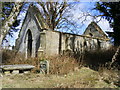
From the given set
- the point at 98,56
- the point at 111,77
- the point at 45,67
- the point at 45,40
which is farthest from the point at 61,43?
the point at 111,77

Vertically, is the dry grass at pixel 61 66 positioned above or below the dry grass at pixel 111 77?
above

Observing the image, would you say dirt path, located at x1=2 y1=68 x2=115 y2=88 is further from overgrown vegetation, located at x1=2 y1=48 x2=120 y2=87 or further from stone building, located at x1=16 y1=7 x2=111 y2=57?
stone building, located at x1=16 y1=7 x2=111 y2=57

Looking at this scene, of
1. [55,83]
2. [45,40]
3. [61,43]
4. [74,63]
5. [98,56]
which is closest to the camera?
[55,83]

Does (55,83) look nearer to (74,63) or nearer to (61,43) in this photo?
(74,63)

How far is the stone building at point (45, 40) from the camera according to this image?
17922mm

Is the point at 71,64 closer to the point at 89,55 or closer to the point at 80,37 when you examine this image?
the point at 89,55

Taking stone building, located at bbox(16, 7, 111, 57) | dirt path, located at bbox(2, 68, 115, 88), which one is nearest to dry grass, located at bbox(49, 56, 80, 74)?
dirt path, located at bbox(2, 68, 115, 88)

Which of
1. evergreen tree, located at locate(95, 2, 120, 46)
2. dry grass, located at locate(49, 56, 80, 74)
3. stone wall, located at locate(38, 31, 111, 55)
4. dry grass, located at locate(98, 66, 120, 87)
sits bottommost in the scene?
dry grass, located at locate(98, 66, 120, 87)

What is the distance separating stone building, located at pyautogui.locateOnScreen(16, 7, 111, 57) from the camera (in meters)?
17.9

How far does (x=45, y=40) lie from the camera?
17.6m

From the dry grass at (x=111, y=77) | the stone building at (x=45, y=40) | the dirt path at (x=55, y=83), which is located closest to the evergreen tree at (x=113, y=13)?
the dry grass at (x=111, y=77)

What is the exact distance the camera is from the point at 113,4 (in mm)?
10977

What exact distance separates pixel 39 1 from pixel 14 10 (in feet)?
48.0

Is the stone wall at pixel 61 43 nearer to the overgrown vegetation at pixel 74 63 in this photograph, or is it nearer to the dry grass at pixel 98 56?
the dry grass at pixel 98 56
